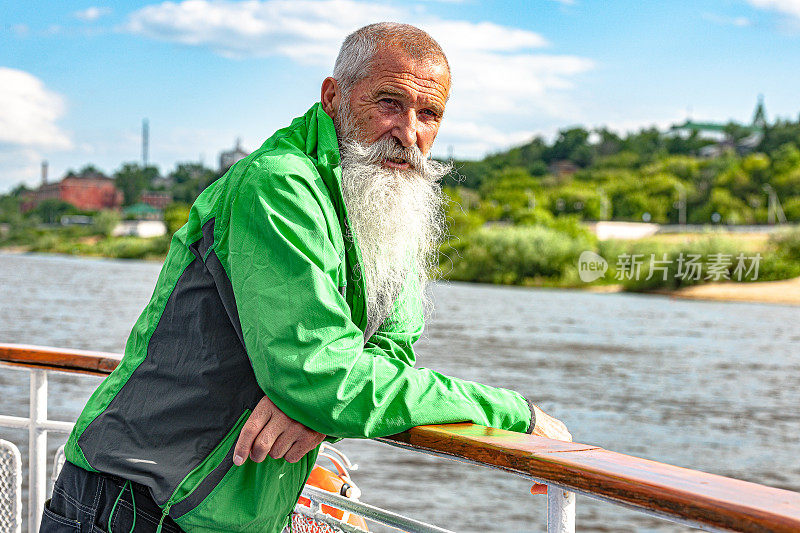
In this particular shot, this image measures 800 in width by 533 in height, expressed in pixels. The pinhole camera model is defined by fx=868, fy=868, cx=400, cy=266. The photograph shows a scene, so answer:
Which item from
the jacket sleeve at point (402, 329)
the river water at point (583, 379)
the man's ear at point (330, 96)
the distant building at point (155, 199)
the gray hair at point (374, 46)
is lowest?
the river water at point (583, 379)

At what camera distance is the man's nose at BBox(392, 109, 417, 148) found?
1281 millimetres

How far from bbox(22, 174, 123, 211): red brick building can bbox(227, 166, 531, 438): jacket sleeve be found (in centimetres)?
12194

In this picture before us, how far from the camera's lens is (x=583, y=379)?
22.0 m

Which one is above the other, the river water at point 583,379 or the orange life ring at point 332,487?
the orange life ring at point 332,487

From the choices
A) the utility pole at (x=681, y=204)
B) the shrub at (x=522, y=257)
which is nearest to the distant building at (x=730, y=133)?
the utility pole at (x=681, y=204)

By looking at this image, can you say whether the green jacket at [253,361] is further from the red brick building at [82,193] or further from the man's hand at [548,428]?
the red brick building at [82,193]

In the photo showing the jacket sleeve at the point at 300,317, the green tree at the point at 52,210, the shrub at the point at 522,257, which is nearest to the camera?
the jacket sleeve at the point at 300,317

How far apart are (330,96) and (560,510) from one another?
0.69m

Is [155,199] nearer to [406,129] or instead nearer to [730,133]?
[730,133]

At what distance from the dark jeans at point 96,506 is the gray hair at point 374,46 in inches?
25.3

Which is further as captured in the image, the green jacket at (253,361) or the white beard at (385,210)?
the white beard at (385,210)

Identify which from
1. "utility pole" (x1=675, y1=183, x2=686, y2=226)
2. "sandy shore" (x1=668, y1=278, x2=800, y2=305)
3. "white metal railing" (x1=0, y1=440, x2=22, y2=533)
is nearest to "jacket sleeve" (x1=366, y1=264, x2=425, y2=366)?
"white metal railing" (x1=0, y1=440, x2=22, y2=533)

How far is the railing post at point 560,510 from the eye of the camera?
1.17 metres

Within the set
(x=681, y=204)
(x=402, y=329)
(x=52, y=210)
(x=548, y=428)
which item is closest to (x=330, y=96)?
(x=402, y=329)
